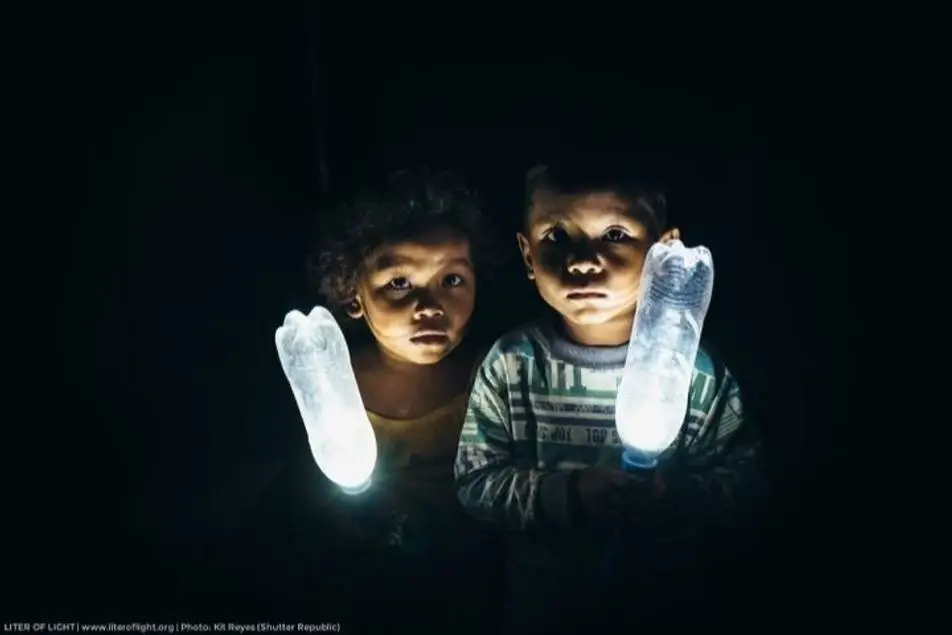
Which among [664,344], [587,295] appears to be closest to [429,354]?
[587,295]

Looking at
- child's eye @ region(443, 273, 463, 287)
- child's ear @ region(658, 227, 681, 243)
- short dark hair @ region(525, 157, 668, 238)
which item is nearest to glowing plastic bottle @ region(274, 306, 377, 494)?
child's eye @ region(443, 273, 463, 287)

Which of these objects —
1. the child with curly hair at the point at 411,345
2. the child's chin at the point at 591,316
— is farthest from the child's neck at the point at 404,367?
the child's chin at the point at 591,316

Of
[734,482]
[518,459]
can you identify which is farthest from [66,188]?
[734,482]

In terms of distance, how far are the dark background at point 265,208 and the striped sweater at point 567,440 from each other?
5.8 inches

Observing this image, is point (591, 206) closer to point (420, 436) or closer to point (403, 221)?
point (403, 221)

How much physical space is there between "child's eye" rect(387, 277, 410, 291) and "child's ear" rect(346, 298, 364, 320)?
0.12 meters

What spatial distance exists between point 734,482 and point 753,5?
1.00m

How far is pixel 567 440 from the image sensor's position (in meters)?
1.79

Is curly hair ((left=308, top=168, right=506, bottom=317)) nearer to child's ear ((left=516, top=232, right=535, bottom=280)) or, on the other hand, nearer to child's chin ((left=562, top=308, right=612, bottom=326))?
child's ear ((left=516, top=232, right=535, bottom=280))

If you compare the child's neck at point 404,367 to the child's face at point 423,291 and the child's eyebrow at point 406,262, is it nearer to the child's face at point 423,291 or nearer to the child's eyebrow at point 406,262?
the child's face at point 423,291

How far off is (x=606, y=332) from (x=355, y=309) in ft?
1.79

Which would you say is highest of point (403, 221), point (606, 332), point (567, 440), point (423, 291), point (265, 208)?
point (265, 208)

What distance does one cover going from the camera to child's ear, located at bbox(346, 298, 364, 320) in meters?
1.94

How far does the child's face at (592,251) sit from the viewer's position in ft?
5.56
